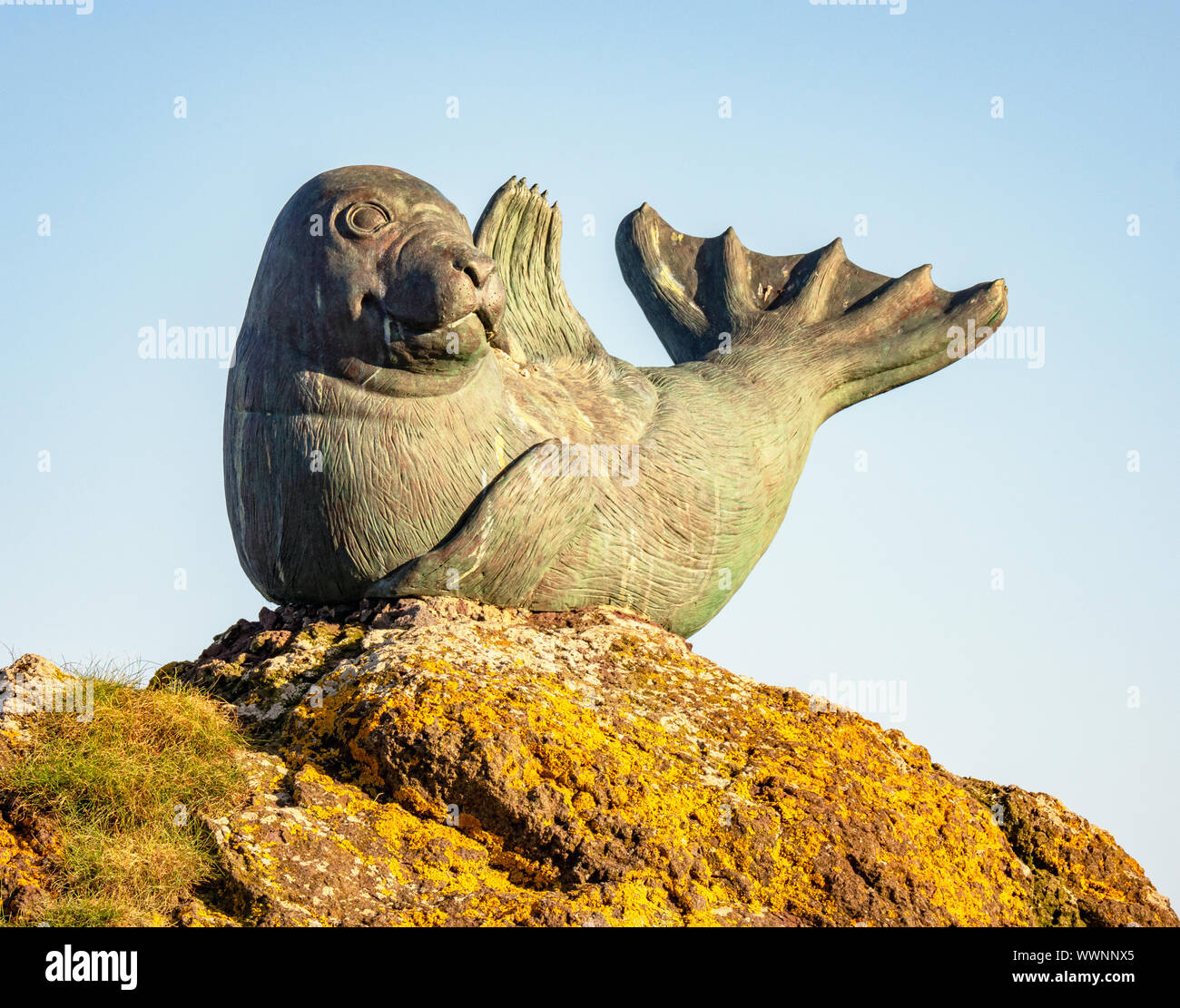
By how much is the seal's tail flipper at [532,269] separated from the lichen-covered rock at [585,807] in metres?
1.86

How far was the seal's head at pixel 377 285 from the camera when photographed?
6.39 meters

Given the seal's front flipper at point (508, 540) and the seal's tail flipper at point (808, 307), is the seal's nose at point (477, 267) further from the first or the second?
the seal's tail flipper at point (808, 307)

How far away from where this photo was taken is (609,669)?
6246mm

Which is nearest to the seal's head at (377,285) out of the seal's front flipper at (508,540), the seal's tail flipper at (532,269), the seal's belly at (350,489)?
the seal's belly at (350,489)

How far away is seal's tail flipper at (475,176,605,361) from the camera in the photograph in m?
7.63

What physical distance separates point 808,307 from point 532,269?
70.3 inches

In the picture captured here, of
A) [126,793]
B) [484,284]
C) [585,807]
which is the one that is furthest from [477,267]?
[126,793]

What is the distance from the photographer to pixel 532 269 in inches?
305

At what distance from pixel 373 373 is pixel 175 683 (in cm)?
168

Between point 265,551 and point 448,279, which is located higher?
point 448,279

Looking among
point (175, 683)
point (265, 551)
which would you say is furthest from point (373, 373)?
point (175, 683)

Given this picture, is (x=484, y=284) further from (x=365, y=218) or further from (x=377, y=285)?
(x=365, y=218)

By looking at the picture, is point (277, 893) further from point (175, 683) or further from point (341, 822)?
point (175, 683)

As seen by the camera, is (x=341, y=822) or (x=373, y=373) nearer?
(x=341, y=822)
